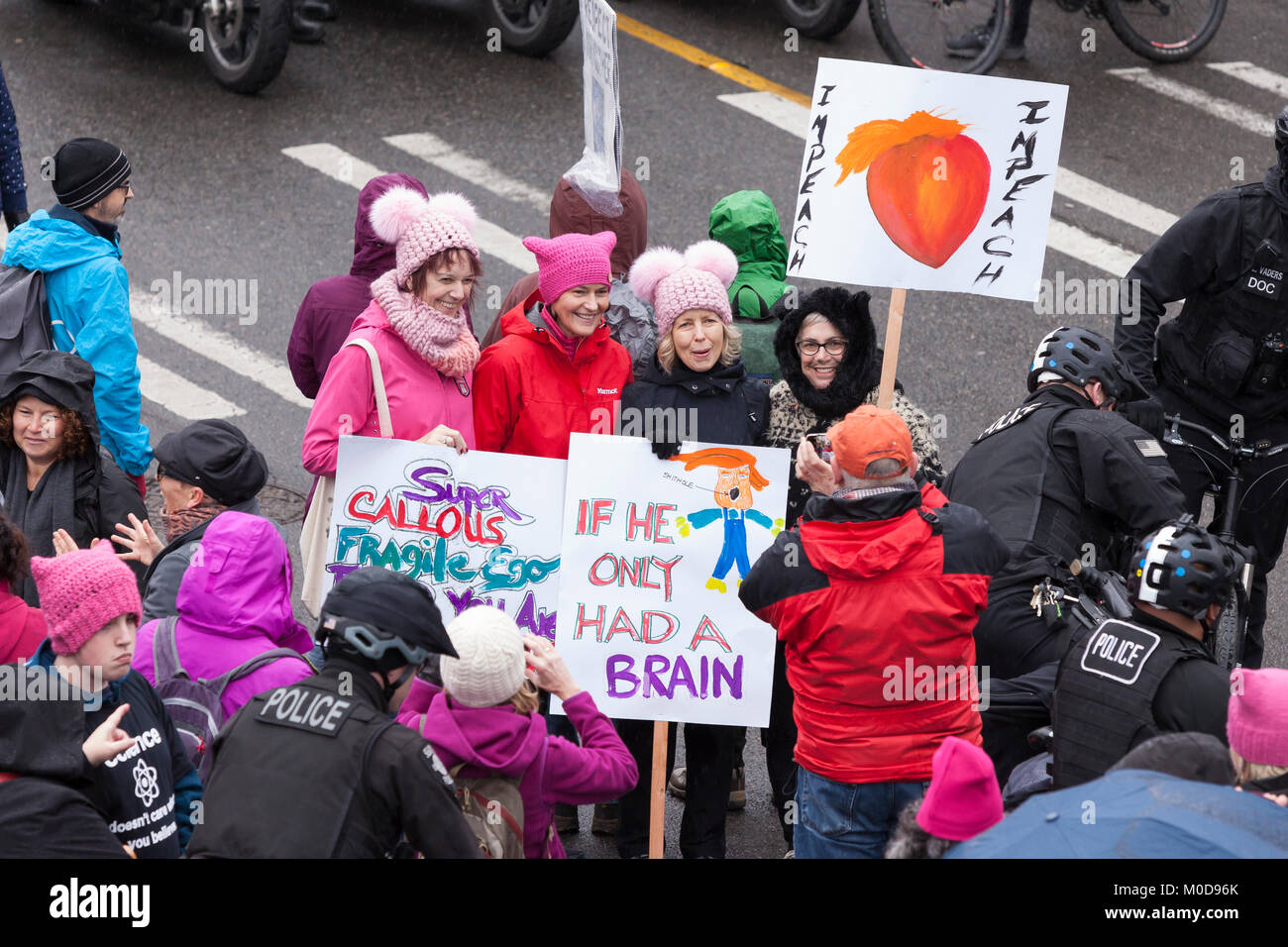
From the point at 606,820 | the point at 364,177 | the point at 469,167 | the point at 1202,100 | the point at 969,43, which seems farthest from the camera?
the point at 1202,100

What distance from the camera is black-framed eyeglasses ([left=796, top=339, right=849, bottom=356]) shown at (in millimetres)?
5273

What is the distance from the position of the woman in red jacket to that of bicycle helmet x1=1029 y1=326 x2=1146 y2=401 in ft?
4.60

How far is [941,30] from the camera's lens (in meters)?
10.5

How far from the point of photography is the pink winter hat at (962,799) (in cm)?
310

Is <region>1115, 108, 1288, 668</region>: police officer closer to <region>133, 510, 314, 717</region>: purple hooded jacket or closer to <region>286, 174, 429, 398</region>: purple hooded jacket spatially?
<region>286, 174, 429, 398</region>: purple hooded jacket

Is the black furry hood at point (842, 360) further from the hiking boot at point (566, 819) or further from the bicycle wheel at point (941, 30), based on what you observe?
the bicycle wheel at point (941, 30)

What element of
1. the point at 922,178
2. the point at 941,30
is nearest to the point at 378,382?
the point at 922,178

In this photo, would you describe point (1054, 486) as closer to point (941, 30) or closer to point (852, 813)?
point (852, 813)

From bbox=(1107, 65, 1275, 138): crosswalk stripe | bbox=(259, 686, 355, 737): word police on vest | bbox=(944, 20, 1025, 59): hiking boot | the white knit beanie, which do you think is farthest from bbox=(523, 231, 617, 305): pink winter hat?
bbox=(1107, 65, 1275, 138): crosswalk stripe

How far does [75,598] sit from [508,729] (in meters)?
1.08

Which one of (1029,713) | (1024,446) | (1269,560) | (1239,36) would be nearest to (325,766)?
(1029,713)

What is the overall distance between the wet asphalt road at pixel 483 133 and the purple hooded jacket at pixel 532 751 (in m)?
4.11

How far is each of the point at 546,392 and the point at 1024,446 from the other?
1.57m

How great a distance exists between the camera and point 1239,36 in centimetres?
1130
